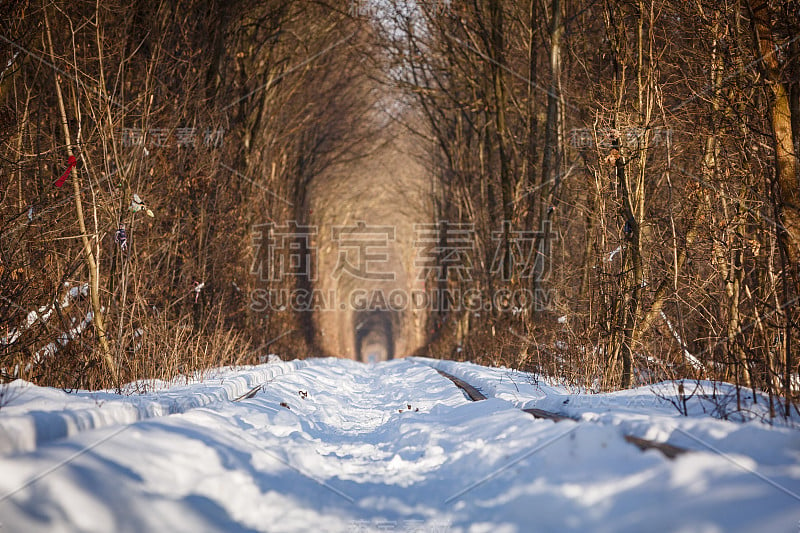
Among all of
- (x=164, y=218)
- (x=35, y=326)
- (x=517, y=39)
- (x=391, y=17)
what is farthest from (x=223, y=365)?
(x=517, y=39)

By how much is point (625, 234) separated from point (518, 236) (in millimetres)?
8444

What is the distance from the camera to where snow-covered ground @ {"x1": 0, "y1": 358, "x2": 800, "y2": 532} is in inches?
119

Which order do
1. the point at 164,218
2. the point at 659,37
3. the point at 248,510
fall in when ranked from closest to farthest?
the point at 248,510 → the point at 659,37 → the point at 164,218

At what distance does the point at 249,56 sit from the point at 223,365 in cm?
991

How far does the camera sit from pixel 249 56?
66.1 ft

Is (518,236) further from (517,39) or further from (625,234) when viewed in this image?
(625,234)

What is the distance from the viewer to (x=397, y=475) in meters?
4.44

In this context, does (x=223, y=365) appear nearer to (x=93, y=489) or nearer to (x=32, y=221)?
(x=32, y=221)

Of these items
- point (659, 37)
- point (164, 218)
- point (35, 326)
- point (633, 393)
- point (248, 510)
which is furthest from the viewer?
point (164, 218)

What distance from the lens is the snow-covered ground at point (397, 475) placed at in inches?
119

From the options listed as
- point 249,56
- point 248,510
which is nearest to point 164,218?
point 249,56

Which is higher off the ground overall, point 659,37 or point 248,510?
point 659,37

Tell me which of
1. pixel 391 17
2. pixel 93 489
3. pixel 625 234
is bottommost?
pixel 93 489

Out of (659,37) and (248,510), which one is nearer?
(248,510)
